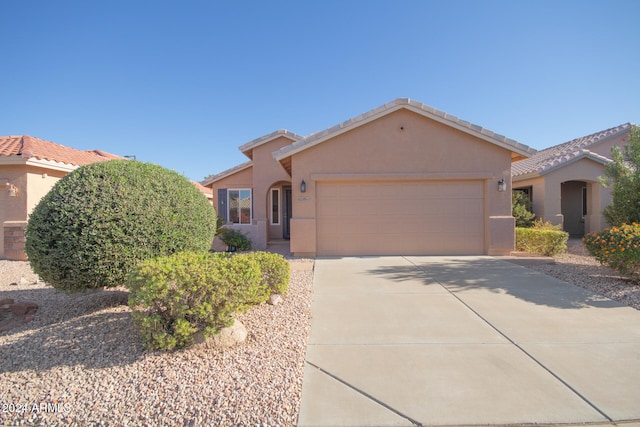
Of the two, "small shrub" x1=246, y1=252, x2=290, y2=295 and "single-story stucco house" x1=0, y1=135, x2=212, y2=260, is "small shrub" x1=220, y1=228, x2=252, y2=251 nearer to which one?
"single-story stucco house" x1=0, y1=135, x2=212, y2=260

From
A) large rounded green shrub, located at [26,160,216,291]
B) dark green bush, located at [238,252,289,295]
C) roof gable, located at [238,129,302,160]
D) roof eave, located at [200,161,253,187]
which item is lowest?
dark green bush, located at [238,252,289,295]

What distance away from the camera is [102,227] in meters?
4.40

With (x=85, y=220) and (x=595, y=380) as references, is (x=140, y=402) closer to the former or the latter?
(x=85, y=220)

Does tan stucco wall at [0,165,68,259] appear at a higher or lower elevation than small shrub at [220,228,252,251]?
higher

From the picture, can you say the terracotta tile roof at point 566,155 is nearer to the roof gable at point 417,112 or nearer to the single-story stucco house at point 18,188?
the roof gable at point 417,112

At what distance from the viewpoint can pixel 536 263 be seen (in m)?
8.88

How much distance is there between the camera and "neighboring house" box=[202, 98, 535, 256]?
9.99 metres

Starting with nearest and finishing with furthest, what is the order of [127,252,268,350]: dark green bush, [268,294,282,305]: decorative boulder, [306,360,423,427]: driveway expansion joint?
[306,360,423,427]: driveway expansion joint
[127,252,268,350]: dark green bush
[268,294,282,305]: decorative boulder

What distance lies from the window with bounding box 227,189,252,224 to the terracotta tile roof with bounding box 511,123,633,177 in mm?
12086

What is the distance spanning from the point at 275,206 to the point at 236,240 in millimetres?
4004

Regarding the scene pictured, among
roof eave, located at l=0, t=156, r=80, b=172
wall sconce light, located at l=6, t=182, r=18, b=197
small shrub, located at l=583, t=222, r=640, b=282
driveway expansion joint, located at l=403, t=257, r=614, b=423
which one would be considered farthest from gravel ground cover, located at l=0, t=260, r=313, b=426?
wall sconce light, located at l=6, t=182, r=18, b=197

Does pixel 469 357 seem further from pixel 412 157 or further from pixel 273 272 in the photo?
pixel 412 157

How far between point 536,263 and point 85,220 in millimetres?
10440

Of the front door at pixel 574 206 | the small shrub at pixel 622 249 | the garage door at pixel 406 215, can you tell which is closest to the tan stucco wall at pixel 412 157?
the garage door at pixel 406 215
